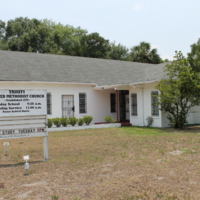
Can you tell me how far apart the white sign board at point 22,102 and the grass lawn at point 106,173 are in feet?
4.65

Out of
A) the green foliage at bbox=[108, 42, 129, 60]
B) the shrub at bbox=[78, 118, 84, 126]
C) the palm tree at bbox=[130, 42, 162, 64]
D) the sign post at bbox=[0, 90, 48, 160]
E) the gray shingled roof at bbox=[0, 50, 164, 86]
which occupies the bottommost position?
the shrub at bbox=[78, 118, 84, 126]

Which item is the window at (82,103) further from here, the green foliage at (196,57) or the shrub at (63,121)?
the green foliage at (196,57)

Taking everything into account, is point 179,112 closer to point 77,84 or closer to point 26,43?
point 77,84

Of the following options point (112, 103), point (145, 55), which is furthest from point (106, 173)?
point (145, 55)

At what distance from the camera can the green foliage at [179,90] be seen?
14430 millimetres

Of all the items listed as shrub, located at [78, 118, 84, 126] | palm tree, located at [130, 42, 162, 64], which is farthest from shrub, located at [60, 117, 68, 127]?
palm tree, located at [130, 42, 162, 64]

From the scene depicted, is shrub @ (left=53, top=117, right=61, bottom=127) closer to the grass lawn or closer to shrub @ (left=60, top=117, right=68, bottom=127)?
shrub @ (left=60, top=117, right=68, bottom=127)

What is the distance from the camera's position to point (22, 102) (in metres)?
7.70

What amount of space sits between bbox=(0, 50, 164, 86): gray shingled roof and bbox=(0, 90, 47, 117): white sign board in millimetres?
8954

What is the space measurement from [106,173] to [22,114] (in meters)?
2.93

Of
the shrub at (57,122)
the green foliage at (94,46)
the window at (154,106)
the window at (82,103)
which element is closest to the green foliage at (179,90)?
the window at (154,106)

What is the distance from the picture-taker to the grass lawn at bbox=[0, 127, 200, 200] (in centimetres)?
499

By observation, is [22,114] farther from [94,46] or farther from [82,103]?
[94,46]

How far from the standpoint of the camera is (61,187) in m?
5.43
